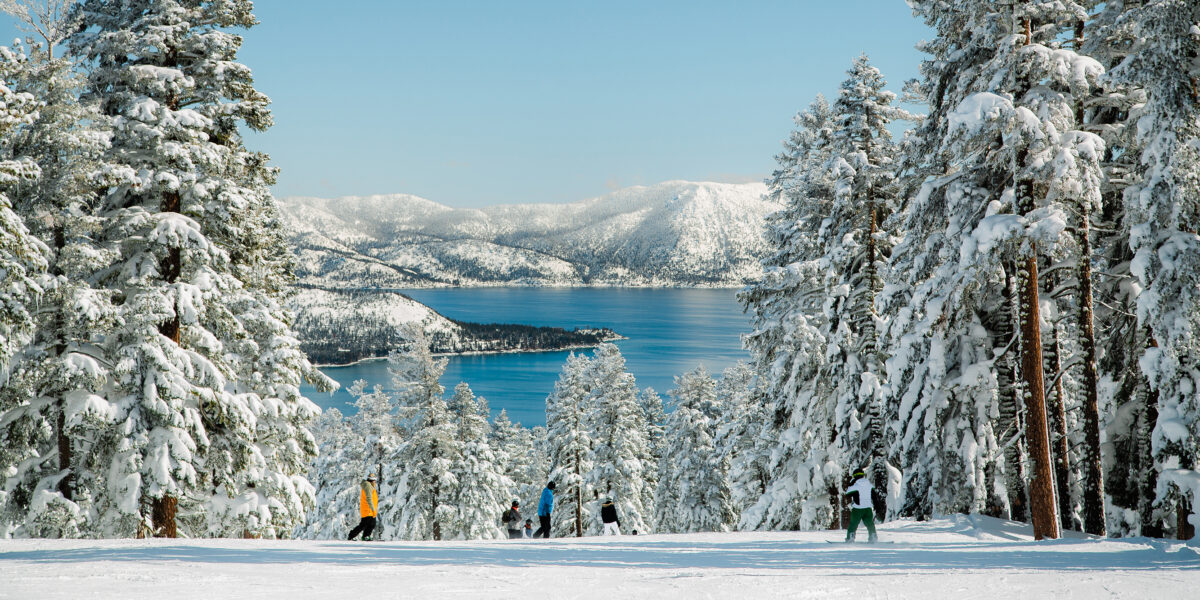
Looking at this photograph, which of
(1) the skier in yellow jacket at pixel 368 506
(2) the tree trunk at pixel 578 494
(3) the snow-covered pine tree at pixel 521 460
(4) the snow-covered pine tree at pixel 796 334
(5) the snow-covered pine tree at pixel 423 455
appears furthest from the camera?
(3) the snow-covered pine tree at pixel 521 460

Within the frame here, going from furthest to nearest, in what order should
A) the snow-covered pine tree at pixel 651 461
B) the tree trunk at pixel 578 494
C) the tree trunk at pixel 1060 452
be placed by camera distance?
the snow-covered pine tree at pixel 651 461, the tree trunk at pixel 578 494, the tree trunk at pixel 1060 452

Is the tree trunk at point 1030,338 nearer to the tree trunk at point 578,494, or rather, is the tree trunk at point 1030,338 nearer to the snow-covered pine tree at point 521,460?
the tree trunk at point 578,494

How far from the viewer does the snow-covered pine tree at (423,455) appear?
106 feet

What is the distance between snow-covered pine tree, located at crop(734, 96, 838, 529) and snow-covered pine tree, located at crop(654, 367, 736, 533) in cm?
1353

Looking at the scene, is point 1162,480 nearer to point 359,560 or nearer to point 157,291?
point 359,560

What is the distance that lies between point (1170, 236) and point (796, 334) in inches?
372

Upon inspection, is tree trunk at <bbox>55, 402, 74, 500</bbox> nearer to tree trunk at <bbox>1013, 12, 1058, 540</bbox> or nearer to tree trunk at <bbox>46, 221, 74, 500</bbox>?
tree trunk at <bbox>46, 221, 74, 500</bbox>

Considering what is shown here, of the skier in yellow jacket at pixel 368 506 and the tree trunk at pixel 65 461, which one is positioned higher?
the tree trunk at pixel 65 461

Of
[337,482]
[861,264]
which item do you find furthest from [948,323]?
[337,482]

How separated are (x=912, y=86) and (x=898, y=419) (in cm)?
781

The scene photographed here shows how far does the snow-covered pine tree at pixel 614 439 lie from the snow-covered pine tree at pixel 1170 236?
26359 mm

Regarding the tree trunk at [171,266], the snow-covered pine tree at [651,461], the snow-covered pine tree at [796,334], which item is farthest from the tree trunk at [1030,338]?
the snow-covered pine tree at [651,461]

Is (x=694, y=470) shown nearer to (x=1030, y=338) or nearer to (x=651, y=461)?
(x=651, y=461)

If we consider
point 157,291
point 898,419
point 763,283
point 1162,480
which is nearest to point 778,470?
point 763,283
